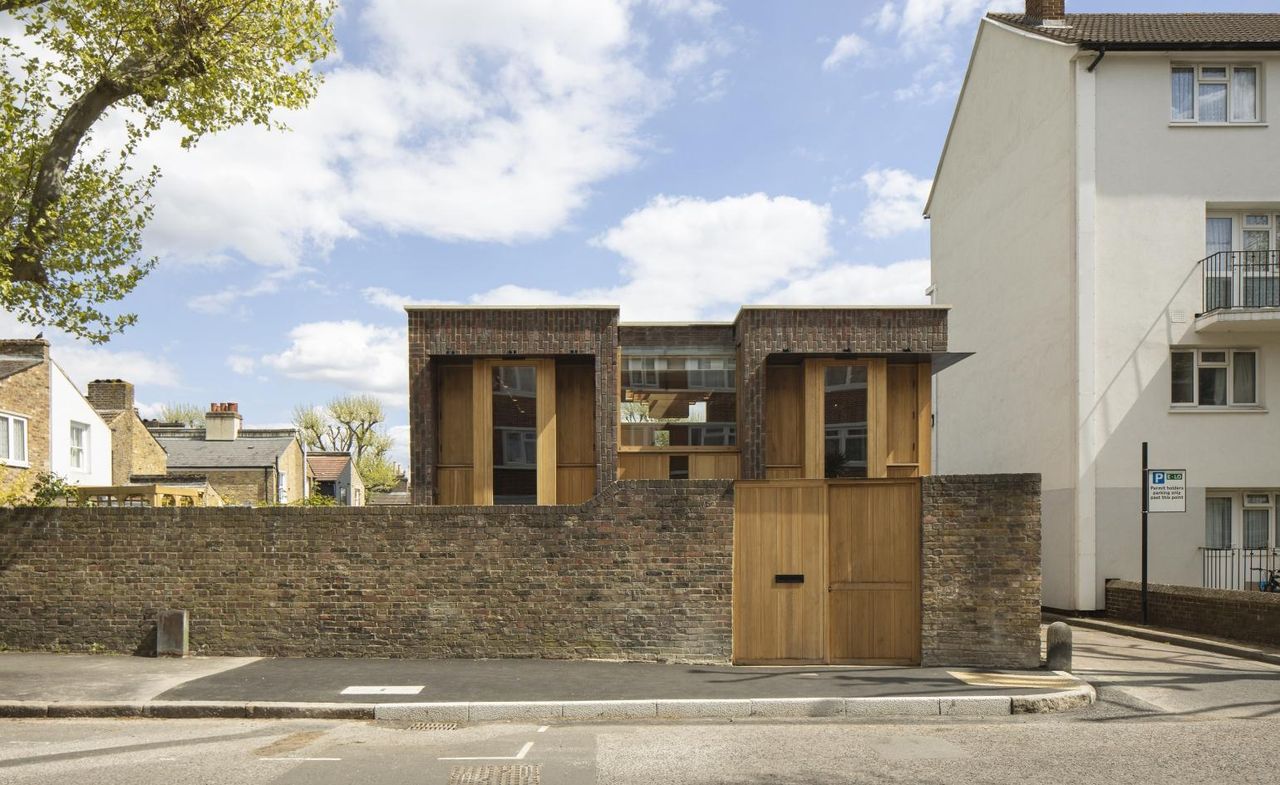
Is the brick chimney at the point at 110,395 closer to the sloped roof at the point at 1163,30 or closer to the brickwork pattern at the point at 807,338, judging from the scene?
the brickwork pattern at the point at 807,338

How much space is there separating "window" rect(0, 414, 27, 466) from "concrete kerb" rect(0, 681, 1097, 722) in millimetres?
14925

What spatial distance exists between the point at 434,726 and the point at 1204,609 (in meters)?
11.9

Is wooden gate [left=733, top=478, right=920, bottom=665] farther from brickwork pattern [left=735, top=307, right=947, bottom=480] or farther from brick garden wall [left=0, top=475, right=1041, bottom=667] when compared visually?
brickwork pattern [left=735, top=307, right=947, bottom=480]

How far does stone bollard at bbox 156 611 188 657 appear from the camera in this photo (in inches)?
416

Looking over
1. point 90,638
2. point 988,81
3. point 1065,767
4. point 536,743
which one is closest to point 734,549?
point 536,743

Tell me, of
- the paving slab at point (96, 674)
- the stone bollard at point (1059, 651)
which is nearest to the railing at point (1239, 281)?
the stone bollard at point (1059, 651)

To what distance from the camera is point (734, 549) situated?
10.5 m

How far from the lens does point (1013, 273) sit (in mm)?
19359

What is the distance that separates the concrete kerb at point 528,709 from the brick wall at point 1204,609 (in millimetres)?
6135

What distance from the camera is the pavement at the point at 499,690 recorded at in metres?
8.41

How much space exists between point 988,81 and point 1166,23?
3.83m

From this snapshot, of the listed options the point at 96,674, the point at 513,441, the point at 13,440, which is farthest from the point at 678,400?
the point at 13,440

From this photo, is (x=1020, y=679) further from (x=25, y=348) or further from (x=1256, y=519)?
(x=25, y=348)

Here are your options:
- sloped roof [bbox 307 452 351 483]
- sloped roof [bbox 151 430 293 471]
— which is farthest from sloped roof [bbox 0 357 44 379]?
sloped roof [bbox 307 452 351 483]
